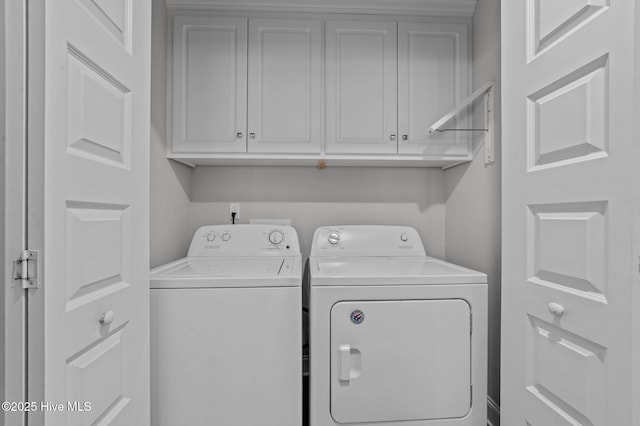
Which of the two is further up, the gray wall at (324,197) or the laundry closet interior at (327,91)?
the laundry closet interior at (327,91)

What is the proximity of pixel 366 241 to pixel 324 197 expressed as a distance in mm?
445

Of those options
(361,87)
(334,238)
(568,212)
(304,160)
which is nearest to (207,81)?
(304,160)

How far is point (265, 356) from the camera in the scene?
1300mm

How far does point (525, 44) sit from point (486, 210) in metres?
0.91

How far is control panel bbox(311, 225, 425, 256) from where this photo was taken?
198 centimetres

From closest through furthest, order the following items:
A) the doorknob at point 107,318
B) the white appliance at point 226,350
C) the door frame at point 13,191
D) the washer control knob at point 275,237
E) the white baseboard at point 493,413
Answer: the door frame at point 13,191, the doorknob at point 107,318, the white appliance at point 226,350, the white baseboard at point 493,413, the washer control knob at point 275,237

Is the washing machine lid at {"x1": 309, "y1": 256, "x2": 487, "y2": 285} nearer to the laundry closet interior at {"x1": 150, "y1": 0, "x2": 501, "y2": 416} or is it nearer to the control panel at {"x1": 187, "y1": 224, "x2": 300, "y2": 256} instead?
the control panel at {"x1": 187, "y1": 224, "x2": 300, "y2": 256}

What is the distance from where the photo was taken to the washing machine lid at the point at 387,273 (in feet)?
4.46

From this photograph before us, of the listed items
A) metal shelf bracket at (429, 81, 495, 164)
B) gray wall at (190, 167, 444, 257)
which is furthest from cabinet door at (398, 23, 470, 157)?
gray wall at (190, 167, 444, 257)

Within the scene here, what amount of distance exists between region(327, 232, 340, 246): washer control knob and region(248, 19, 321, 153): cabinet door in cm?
52

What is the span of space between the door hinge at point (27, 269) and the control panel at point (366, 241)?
1.37 m

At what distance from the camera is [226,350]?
129 cm

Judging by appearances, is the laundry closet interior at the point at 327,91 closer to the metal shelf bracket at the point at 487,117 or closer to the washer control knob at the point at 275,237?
the metal shelf bracket at the point at 487,117

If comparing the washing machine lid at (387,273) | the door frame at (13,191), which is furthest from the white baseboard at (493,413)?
the door frame at (13,191)
